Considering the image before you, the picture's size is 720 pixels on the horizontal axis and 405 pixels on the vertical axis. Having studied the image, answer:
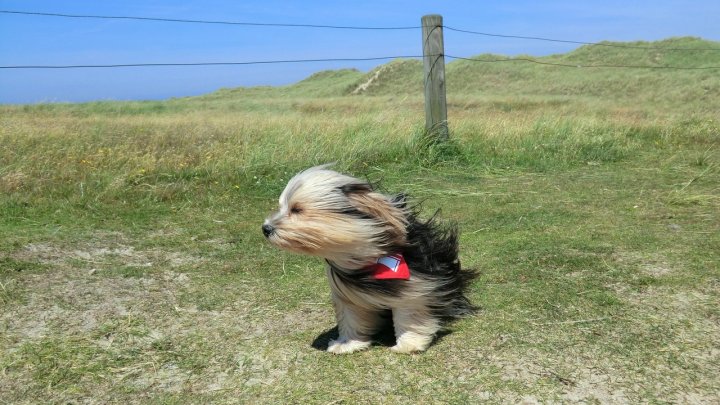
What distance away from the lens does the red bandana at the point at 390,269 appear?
2.89 meters

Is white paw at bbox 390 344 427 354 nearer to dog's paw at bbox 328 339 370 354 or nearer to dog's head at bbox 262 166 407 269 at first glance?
dog's paw at bbox 328 339 370 354

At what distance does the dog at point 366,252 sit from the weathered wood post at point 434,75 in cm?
518

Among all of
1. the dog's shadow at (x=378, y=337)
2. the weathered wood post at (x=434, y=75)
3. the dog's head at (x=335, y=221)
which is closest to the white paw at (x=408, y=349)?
the dog's shadow at (x=378, y=337)

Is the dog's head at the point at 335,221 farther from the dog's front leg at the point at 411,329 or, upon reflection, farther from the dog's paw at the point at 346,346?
the dog's paw at the point at 346,346

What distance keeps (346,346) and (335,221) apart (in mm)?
695

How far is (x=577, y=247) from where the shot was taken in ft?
15.3

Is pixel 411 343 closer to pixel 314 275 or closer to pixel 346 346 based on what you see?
pixel 346 346

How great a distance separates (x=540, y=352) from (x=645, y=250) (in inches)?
75.6

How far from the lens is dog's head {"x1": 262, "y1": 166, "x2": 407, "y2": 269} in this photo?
2750mm

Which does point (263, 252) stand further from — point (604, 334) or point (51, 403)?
point (604, 334)

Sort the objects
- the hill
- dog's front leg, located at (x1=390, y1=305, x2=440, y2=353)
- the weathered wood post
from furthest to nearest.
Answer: the hill
the weathered wood post
dog's front leg, located at (x1=390, y1=305, x2=440, y2=353)

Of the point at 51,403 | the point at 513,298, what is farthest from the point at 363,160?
the point at 51,403

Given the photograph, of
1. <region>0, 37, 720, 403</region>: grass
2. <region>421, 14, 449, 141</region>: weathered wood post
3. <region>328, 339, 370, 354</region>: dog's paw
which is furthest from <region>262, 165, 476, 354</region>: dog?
<region>421, 14, 449, 141</region>: weathered wood post

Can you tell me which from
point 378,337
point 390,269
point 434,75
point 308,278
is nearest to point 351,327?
point 378,337
